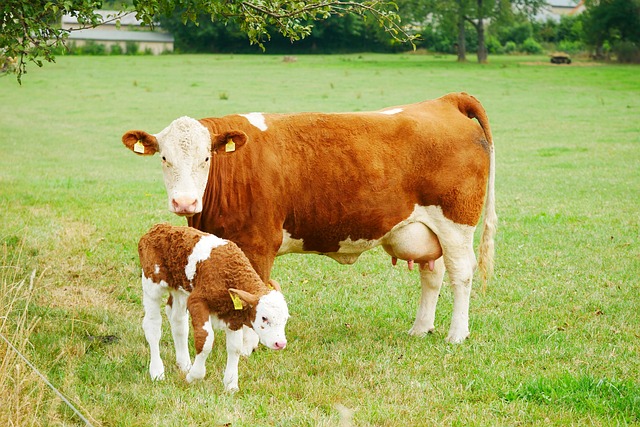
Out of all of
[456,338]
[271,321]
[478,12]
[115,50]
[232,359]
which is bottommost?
[115,50]

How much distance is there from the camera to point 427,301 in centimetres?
786

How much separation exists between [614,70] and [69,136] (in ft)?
125

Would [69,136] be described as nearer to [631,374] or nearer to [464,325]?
[464,325]

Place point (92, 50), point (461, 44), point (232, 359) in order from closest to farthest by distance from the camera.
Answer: point (232, 359) < point (461, 44) < point (92, 50)

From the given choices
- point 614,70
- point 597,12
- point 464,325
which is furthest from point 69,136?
point 597,12

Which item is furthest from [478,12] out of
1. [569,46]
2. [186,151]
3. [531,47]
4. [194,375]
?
[194,375]

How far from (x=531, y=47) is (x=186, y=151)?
80871 mm

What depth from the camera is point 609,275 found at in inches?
382

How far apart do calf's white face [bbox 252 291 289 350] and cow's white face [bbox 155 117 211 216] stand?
1263 millimetres

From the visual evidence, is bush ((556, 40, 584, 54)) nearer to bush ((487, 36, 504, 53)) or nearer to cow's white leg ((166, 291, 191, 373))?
bush ((487, 36, 504, 53))

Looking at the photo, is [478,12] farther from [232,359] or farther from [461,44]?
[232,359]

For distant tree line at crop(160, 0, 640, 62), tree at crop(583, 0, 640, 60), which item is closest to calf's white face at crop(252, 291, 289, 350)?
distant tree line at crop(160, 0, 640, 62)

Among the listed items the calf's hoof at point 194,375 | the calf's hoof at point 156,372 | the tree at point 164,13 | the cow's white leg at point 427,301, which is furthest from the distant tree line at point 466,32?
the calf's hoof at point 194,375

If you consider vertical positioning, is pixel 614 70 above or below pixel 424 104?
below
